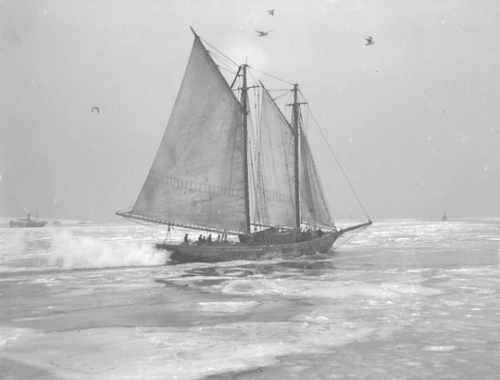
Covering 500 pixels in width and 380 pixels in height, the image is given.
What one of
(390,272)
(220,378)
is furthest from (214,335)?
(390,272)

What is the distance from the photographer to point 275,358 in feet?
42.1

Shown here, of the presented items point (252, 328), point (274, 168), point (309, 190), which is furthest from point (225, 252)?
point (252, 328)

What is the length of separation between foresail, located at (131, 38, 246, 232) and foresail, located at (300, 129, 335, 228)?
11038 millimetres

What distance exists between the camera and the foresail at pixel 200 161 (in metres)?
41.0

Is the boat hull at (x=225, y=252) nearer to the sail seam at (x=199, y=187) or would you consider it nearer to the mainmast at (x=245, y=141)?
the mainmast at (x=245, y=141)

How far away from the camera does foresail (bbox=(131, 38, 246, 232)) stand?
135ft

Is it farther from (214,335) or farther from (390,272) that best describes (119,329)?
(390,272)

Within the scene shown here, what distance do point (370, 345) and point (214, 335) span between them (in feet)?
14.3

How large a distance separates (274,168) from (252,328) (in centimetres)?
3561

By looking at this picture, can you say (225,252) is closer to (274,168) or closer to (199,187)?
(199,187)

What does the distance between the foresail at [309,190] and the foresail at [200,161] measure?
11.0 metres

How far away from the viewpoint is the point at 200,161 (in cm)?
4209

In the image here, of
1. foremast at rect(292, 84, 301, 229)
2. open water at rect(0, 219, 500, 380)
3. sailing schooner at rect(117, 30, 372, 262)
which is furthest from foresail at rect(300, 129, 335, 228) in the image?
open water at rect(0, 219, 500, 380)

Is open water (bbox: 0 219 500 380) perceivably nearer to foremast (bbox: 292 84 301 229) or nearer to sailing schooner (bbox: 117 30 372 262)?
sailing schooner (bbox: 117 30 372 262)
